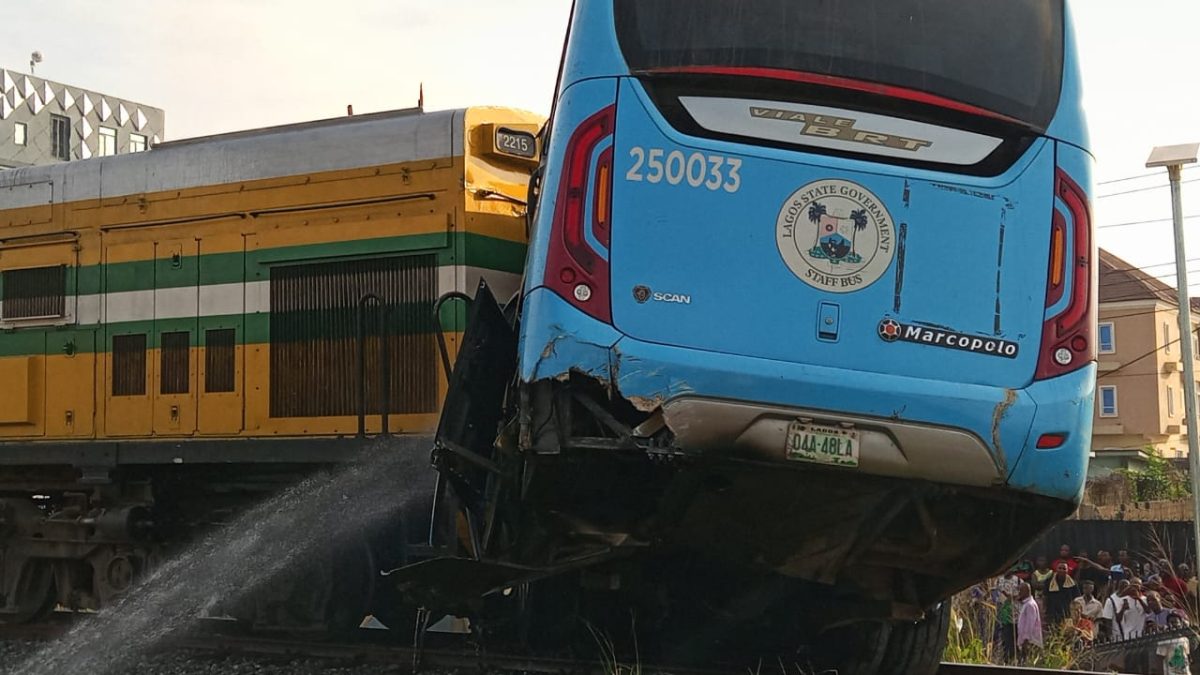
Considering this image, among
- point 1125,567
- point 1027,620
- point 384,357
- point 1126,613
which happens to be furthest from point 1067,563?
point 384,357

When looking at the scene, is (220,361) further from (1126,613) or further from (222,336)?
(1126,613)

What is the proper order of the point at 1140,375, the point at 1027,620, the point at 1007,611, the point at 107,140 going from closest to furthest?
the point at 1027,620
the point at 1007,611
the point at 1140,375
the point at 107,140

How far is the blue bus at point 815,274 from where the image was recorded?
17.3 feet

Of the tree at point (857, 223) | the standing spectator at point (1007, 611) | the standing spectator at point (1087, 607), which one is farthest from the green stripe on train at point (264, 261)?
the standing spectator at point (1087, 607)

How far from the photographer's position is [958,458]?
5301mm

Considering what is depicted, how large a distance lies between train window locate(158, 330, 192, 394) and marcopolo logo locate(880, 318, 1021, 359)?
5.72 meters

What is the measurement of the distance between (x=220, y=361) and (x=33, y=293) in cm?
210

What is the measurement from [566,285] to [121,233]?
18.6 ft

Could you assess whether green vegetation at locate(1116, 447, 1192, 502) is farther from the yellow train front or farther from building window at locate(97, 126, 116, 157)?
building window at locate(97, 126, 116, 157)

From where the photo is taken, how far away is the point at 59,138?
5694 centimetres

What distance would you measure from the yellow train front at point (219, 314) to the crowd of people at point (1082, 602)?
16.0 feet

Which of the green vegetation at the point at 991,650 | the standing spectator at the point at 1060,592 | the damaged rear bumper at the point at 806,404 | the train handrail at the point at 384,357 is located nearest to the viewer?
the damaged rear bumper at the point at 806,404

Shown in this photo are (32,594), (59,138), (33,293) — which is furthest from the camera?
(59,138)

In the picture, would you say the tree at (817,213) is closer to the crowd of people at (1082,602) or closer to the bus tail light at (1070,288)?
the bus tail light at (1070,288)
